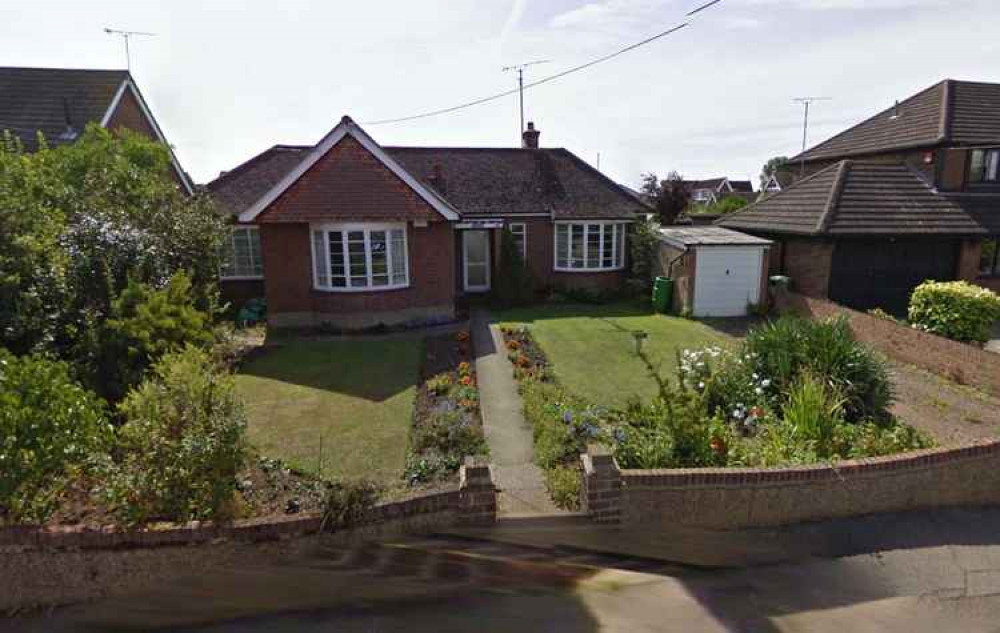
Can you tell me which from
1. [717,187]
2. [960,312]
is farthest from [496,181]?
[717,187]

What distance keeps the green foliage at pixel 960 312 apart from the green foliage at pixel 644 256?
7.77 meters

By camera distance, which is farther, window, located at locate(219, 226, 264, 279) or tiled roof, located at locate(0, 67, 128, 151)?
tiled roof, located at locate(0, 67, 128, 151)

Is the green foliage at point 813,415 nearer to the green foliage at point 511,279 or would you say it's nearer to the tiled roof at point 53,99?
the green foliage at point 511,279

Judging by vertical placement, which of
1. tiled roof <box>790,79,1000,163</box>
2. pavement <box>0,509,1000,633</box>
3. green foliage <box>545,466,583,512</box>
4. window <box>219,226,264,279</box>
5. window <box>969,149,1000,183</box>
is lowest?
pavement <box>0,509,1000,633</box>

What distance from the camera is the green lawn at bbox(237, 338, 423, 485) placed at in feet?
24.2

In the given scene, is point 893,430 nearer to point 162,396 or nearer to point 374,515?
point 374,515

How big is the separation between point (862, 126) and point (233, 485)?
26186 mm

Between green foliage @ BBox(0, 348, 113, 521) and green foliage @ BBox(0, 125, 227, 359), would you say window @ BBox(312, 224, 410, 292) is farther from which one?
green foliage @ BBox(0, 348, 113, 521)

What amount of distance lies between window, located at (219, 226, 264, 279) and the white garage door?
1387cm

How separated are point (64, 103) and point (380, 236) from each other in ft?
44.7

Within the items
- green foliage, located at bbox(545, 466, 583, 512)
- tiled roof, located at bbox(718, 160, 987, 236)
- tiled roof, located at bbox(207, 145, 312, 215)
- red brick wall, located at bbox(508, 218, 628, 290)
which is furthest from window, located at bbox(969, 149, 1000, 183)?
tiled roof, located at bbox(207, 145, 312, 215)

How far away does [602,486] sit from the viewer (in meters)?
5.70

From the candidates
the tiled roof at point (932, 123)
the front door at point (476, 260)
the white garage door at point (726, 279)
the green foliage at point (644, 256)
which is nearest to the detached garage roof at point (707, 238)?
the white garage door at point (726, 279)

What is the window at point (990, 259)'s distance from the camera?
17609 millimetres
